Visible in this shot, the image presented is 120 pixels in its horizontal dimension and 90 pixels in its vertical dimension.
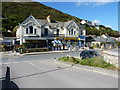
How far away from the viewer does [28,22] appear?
3641 centimetres

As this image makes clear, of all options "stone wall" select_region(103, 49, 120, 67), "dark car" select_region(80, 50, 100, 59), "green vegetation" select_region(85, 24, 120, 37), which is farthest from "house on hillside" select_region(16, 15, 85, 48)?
"green vegetation" select_region(85, 24, 120, 37)

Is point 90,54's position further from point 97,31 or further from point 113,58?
point 97,31

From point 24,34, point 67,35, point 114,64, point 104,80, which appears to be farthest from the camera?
point 67,35

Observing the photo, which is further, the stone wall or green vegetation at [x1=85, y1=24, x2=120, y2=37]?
green vegetation at [x1=85, y1=24, x2=120, y2=37]

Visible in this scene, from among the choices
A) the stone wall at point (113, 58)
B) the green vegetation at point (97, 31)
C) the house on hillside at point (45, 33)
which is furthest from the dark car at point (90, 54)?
the green vegetation at point (97, 31)

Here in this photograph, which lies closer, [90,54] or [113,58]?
[113,58]

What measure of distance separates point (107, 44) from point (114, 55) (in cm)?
3999

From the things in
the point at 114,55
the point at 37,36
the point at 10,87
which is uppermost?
the point at 37,36

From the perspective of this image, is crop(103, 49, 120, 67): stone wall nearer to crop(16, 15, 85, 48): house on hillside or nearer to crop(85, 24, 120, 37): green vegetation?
crop(16, 15, 85, 48): house on hillside

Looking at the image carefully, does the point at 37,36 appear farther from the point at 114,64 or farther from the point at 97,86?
the point at 97,86

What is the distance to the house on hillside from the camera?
35031mm

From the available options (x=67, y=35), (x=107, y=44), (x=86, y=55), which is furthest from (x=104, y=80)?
(x=107, y=44)

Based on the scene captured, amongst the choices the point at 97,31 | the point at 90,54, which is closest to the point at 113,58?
the point at 90,54

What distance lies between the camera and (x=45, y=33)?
39.9 metres
